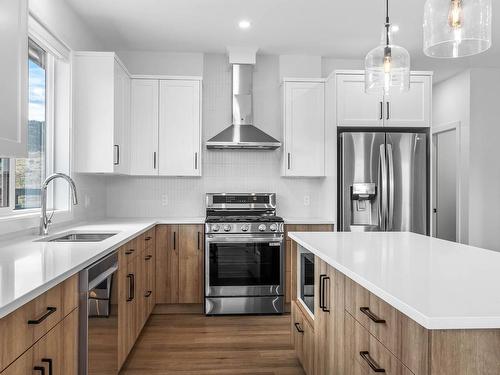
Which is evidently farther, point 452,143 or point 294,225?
point 452,143

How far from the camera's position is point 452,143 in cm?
568

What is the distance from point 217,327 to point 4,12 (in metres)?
2.82

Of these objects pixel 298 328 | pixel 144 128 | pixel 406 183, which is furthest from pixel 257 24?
pixel 298 328

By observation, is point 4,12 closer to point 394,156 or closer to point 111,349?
point 111,349

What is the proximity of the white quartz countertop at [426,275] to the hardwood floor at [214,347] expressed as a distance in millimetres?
1052

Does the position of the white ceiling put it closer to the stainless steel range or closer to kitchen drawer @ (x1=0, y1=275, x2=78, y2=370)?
the stainless steel range

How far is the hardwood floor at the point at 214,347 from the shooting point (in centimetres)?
279

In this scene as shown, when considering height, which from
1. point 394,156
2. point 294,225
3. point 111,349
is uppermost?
point 394,156

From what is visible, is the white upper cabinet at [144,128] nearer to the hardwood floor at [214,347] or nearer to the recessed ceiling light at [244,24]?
the recessed ceiling light at [244,24]

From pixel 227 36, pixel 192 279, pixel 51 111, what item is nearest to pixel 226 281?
pixel 192 279

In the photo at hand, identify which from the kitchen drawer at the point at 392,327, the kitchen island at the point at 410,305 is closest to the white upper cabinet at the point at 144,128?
the kitchen island at the point at 410,305

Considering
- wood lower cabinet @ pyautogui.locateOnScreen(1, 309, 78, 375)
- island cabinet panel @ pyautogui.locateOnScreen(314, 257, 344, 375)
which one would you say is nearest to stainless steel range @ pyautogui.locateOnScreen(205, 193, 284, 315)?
island cabinet panel @ pyautogui.locateOnScreen(314, 257, 344, 375)

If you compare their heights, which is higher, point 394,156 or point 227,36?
point 227,36

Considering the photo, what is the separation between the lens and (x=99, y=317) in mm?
2059
